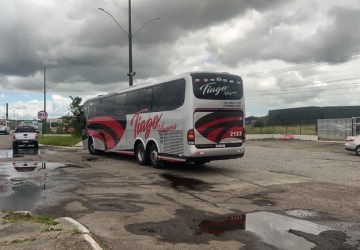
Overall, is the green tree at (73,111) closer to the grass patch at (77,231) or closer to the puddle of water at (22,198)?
the puddle of water at (22,198)

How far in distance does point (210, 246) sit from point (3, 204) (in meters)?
5.35

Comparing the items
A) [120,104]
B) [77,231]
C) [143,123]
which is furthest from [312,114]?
[77,231]

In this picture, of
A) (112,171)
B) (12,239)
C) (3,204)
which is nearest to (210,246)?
(12,239)

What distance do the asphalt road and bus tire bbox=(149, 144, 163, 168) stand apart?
113cm

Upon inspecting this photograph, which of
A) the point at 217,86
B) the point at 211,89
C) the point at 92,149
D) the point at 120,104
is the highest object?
the point at 217,86

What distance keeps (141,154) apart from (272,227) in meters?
11.2

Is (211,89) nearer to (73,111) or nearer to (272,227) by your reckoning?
(272,227)

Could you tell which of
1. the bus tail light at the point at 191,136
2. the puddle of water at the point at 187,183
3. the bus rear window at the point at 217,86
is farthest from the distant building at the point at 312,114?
the puddle of water at the point at 187,183

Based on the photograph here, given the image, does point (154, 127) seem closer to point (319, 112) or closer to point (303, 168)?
point (303, 168)

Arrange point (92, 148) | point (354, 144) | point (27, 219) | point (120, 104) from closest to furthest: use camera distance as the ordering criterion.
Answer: point (27, 219), point (120, 104), point (354, 144), point (92, 148)

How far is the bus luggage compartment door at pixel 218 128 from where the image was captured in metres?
14.2

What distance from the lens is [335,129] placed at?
38.2m

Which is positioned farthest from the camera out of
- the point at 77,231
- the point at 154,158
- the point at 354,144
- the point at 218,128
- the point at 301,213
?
the point at 354,144

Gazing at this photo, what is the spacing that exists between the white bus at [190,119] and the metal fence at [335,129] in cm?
2381
